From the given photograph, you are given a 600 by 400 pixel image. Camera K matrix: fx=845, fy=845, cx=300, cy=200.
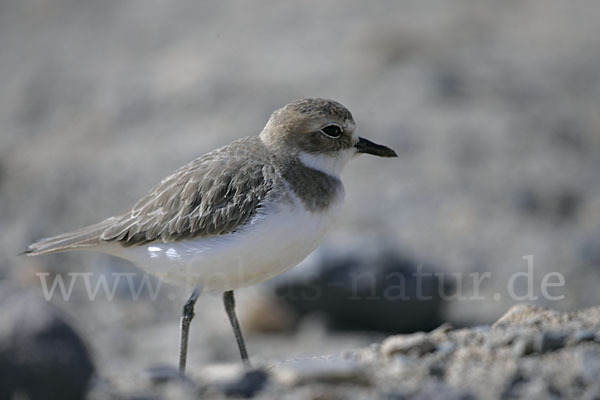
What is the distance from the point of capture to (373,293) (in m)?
8.16

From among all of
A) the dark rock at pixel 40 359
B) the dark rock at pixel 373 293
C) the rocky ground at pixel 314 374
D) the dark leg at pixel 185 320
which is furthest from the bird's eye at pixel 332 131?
the dark rock at pixel 373 293

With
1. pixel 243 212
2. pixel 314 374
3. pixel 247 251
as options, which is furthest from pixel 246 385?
pixel 243 212

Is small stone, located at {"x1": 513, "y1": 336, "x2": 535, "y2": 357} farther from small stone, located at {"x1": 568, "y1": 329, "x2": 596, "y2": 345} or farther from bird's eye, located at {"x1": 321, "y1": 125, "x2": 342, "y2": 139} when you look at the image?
bird's eye, located at {"x1": 321, "y1": 125, "x2": 342, "y2": 139}

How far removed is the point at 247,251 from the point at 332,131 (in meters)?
1.08

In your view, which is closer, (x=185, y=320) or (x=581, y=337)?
(x=581, y=337)

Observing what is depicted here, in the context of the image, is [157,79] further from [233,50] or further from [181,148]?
[181,148]

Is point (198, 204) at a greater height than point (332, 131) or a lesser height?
lesser

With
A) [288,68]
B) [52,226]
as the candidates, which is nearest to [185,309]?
[52,226]

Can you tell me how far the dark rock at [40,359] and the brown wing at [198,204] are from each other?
1544 millimetres

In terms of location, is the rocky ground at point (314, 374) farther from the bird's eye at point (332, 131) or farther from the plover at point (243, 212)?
the bird's eye at point (332, 131)

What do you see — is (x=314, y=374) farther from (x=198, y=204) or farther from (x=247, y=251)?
(x=198, y=204)

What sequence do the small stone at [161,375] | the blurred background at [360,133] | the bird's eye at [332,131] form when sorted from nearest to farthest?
the small stone at [161,375], the bird's eye at [332,131], the blurred background at [360,133]

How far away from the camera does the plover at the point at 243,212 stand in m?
4.91

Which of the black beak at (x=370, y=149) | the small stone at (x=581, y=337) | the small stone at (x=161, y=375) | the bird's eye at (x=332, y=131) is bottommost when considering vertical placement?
the small stone at (x=161, y=375)
